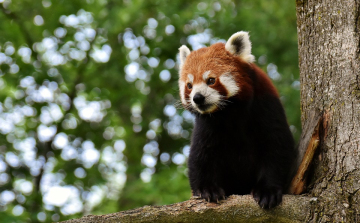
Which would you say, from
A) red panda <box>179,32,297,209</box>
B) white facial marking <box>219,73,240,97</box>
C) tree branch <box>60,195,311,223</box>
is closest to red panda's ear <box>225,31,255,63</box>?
red panda <box>179,32,297,209</box>

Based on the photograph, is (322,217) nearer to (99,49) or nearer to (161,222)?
(161,222)

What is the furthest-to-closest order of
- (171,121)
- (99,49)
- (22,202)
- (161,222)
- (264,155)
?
(171,121), (99,49), (22,202), (264,155), (161,222)

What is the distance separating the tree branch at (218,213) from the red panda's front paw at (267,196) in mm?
40

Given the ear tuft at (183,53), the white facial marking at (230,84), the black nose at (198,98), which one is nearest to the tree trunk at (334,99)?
the white facial marking at (230,84)

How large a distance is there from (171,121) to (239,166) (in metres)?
5.82

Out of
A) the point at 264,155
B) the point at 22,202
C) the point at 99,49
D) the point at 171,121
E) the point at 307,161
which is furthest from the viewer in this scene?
the point at 171,121

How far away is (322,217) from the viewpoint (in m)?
2.56

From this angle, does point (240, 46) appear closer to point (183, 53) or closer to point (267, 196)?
point (183, 53)

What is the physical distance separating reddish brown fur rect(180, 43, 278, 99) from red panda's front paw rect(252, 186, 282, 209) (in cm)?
83

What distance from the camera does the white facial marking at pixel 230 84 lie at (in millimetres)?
3350

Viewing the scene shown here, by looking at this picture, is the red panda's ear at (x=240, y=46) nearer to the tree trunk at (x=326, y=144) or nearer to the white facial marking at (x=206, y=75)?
the white facial marking at (x=206, y=75)

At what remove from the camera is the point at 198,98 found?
330 centimetres

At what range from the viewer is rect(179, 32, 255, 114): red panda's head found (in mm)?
3348

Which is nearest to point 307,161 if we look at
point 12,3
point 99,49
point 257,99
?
point 257,99
